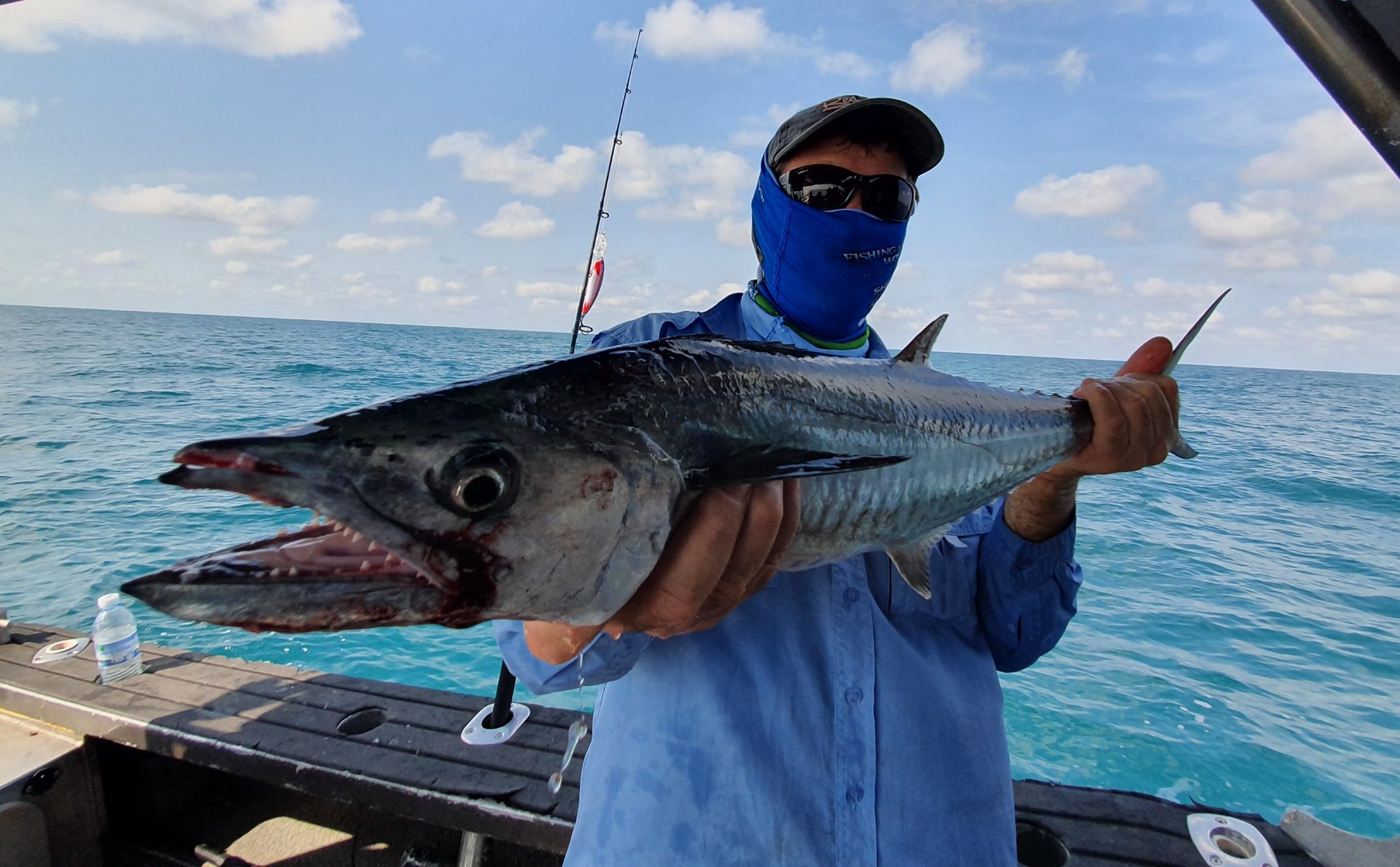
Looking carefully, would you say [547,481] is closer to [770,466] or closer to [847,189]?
[770,466]

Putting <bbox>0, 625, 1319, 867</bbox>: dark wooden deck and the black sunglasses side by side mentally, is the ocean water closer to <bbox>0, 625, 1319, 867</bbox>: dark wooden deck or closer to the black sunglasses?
the black sunglasses

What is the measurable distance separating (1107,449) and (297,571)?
2.21 meters


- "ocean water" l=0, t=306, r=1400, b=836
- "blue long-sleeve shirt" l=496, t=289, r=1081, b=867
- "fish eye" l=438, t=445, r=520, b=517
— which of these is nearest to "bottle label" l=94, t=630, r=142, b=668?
"ocean water" l=0, t=306, r=1400, b=836

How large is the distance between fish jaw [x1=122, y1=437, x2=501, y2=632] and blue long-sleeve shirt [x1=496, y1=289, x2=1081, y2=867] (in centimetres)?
66

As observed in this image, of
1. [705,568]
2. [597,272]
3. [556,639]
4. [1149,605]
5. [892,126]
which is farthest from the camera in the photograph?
[1149,605]

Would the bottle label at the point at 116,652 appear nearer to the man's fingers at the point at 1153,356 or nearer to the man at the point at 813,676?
the man at the point at 813,676

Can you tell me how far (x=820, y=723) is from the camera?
179cm

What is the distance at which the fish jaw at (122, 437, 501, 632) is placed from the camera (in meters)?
0.98

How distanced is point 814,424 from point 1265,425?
46715mm

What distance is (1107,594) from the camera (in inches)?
488

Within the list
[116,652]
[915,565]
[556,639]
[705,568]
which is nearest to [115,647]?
[116,652]

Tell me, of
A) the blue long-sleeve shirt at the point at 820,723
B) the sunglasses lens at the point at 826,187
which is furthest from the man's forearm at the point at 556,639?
the sunglasses lens at the point at 826,187

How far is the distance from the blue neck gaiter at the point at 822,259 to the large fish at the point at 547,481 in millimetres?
602

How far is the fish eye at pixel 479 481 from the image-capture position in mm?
1201
